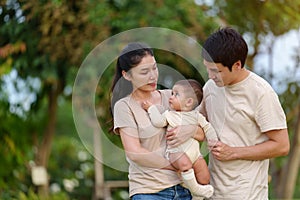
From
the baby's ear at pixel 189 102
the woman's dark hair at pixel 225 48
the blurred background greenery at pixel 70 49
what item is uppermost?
the woman's dark hair at pixel 225 48

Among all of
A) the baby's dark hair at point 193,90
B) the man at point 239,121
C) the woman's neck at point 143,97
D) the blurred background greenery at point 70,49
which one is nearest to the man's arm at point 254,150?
the man at point 239,121

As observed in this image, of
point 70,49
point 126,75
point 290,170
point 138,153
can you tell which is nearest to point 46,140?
point 70,49

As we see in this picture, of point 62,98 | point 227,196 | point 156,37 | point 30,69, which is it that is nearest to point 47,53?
point 30,69

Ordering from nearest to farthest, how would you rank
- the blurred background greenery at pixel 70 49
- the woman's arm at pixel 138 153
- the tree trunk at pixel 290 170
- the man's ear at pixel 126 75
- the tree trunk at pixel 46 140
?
the woman's arm at pixel 138 153 < the man's ear at pixel 126 75 < the blurred background greenery at pixel 70 49 < the tree trunk at pixel 290 170 < the tree trunk at pixel 46 140

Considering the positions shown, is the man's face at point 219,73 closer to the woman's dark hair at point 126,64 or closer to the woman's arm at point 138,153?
the woman's dark hair at point 126,64

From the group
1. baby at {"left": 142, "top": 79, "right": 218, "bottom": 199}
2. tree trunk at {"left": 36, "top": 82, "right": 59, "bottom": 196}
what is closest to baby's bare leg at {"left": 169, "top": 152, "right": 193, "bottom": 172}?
baby at {"left": 142, "top": 79, "right": 218, "bottom": 199}

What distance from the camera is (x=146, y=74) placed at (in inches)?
125

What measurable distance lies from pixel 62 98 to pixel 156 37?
3.39 metres

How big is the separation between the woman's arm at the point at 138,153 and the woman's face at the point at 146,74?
20cm

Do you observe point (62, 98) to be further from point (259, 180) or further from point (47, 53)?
point (259, 180)

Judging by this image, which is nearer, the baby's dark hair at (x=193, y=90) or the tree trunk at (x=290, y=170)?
the baby's dark hair at (x=193, y=90)

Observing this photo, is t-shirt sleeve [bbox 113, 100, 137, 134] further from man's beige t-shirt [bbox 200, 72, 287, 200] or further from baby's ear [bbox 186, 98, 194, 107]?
Result: man's beige t-shirt [bbox 200, 72, 287, 200]

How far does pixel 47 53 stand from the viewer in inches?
327

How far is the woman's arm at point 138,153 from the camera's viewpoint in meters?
3.11
